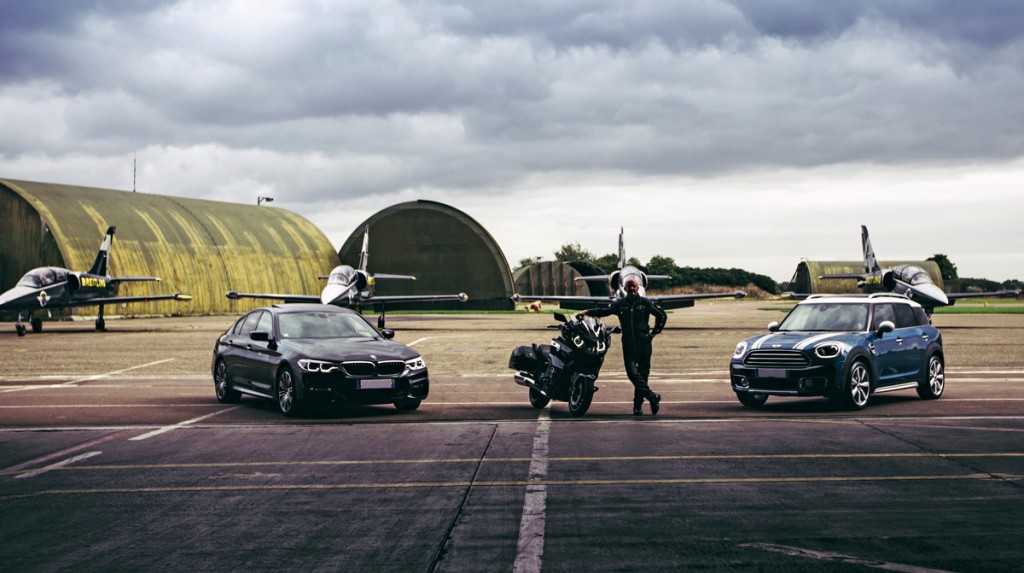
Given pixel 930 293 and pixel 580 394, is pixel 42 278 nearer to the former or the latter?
pixel 580 394

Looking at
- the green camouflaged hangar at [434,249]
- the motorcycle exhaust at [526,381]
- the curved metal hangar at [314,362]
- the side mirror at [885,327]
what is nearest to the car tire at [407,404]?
the curved metal hangar at [314,362]

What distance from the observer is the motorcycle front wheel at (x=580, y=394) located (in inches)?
548

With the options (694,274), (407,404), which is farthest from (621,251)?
(694,274)

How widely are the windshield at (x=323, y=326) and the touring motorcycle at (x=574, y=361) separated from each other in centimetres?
285

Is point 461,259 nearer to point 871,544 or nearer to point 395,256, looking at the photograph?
point 395,256

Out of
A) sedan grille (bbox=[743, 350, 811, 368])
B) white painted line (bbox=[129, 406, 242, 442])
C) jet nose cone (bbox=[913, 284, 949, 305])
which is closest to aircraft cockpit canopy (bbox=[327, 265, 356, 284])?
jet nose cone (bbox=[913, 284, 949, 305])

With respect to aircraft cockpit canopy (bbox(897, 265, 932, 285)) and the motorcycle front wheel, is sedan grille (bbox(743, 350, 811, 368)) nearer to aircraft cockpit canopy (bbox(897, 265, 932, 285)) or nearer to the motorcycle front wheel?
the motorcycle front wheel

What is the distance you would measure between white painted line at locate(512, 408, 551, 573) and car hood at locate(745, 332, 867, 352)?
473 centimetres

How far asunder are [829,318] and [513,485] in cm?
900

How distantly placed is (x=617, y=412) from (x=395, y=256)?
65.0 metres

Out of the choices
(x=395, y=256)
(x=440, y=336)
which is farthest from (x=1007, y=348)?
(x=395, y=256)

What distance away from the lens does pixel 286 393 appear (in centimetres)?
1448

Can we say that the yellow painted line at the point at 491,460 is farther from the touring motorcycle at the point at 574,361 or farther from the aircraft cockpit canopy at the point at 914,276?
the aircraft cockpit canopy at the point at 914,276

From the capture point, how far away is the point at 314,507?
7.79 meters
